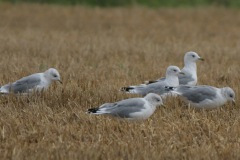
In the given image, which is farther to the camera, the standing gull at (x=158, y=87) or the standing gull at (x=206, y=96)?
the standing gull at (x=158, y=87)

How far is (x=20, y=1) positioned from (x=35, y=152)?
17816 mm

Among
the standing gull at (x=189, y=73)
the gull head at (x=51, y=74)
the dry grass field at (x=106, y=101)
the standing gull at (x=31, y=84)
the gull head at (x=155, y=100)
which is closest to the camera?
the dry grass field at (x=106, y=101)

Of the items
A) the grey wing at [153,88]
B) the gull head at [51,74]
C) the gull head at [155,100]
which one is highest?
the gull head at [51,74]

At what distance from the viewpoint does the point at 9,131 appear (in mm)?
3842

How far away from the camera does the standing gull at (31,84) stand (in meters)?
5.25

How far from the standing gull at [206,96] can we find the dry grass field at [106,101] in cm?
13

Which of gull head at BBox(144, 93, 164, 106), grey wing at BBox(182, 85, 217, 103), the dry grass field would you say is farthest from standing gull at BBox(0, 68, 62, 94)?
grey wing at BBox(182, 85, 217, 103)

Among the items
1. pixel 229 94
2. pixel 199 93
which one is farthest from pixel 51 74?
pixel 229 94

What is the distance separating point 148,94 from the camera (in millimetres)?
4609

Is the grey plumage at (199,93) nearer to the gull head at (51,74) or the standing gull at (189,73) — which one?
the standing gull at (189,73)

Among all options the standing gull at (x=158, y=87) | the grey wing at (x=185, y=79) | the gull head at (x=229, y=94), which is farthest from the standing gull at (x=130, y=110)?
the grey wing at (x=185, y=79)

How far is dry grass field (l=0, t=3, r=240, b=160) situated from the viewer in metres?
3.41

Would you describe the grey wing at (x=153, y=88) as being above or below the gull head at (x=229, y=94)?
above

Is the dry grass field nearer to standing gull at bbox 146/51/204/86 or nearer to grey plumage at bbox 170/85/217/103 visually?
grey plumage at bbox 170/85/217/103
